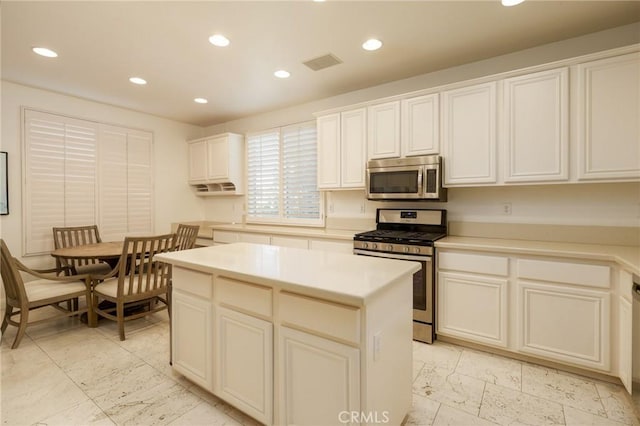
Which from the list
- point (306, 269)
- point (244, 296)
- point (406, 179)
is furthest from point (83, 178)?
point (406, 179)

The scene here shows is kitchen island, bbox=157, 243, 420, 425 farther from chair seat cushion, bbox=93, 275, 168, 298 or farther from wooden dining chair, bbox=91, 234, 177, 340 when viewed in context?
chair seat cushion, bbox=93, 275, 168, 298

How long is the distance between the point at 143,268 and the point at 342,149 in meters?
2.46

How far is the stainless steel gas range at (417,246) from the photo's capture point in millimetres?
2756

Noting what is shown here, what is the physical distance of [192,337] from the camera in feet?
6.58

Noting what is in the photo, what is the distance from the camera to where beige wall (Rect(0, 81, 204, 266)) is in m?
3.57

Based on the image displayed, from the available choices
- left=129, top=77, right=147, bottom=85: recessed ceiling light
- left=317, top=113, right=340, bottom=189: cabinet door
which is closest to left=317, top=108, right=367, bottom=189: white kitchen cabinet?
left=317, top=113, right=340, bottom=189: cabinet door

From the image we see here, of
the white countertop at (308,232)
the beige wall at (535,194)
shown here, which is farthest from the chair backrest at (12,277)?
the beige wall at (535,194)

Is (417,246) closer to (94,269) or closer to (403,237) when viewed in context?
(403,237)

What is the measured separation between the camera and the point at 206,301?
1.90m

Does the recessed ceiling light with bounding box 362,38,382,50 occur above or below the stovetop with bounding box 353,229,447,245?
above

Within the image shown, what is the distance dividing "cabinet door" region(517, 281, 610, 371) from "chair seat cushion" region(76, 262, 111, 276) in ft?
13.8

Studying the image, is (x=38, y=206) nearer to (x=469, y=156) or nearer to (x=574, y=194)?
(x=469, y=156)

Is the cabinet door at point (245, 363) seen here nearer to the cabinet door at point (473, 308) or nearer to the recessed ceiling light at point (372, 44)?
the cabinet door at point (473, 308)

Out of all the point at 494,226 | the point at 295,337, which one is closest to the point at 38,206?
the point at 295,337
